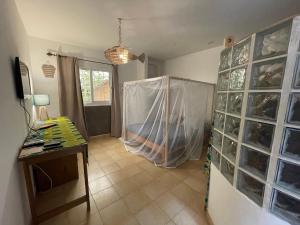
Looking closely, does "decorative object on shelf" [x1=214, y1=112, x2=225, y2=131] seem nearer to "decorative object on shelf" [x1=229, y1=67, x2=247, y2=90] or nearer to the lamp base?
"decorative object on shelf" [x1=229, y1=67, x2=247, y2=90]

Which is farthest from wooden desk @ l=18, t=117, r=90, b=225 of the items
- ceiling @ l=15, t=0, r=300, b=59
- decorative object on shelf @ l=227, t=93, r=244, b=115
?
ceiling @ l=15, t=0, r=300, b=59

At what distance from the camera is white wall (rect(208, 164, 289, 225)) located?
87 cm

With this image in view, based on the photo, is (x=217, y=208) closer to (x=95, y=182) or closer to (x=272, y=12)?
(x=95, y=182)

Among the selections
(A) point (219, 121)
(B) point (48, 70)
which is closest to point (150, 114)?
(A) point (219, 121)

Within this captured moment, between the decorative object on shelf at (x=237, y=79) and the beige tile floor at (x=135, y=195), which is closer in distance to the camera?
the decorative object on shelf at (x=237, y=79)

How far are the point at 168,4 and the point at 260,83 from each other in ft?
5.28

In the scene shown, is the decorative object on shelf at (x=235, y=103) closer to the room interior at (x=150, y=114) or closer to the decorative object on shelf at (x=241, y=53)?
the room interior at (x=150, y=114)

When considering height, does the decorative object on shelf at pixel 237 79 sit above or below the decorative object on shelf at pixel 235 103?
above

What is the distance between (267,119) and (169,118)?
1.59 meters

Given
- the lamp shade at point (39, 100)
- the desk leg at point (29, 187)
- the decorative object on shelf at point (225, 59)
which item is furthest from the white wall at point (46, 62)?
the decorative object on shelf at point (225, 59)

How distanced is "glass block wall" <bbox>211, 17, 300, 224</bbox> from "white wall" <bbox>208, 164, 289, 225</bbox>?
0.05 m

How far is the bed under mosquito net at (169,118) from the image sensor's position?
7.81 ft

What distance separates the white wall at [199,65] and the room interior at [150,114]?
0.09ft

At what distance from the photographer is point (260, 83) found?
87 cm
